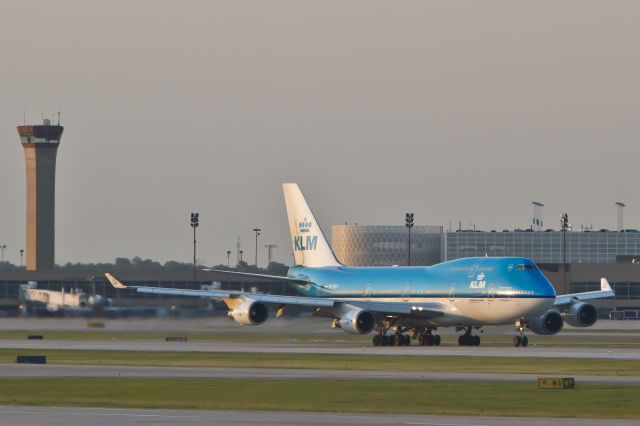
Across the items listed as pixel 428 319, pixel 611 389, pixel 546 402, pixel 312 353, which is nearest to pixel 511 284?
pixel 428 319

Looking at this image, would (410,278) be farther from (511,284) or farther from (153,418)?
(153,418)

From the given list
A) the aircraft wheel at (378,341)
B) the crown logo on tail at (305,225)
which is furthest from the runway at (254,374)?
the crown logo on tail at (305,225)

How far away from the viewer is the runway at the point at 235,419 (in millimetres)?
34219

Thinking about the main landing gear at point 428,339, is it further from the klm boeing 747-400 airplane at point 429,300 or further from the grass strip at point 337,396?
the grass strip at point 337,396

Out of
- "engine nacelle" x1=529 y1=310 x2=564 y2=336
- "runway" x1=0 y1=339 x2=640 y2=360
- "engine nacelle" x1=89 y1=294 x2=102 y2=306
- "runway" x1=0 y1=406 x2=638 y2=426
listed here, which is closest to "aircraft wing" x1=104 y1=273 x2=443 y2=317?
"runway" x1=0 y1=339 x2=640 y2=360

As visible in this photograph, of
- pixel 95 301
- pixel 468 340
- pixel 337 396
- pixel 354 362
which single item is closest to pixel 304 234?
pixel 468 340

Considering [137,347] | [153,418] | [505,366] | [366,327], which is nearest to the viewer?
[153,418]

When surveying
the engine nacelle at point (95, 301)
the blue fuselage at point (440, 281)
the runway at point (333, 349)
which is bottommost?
the runway at point (333, 349)

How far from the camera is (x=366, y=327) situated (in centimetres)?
8362

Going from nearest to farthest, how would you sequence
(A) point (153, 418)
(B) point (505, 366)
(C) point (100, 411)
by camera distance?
(A) point (153, 418)
(C) point (100, 411)
(B) point (505, 366)

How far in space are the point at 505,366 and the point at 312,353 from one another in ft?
45.5

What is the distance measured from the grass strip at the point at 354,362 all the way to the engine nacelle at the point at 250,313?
15574mm

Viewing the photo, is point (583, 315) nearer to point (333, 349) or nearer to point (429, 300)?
point (429, 300)

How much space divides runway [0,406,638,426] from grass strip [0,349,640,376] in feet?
62.9
